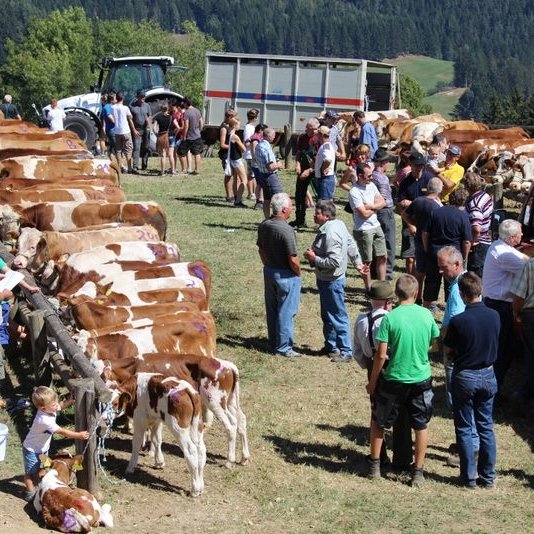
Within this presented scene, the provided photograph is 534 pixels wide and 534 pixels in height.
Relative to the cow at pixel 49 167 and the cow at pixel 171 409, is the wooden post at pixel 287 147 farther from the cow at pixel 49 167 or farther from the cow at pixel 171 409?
the cow at pixel 171 409

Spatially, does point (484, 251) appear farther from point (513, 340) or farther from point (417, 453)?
point (417, 453)

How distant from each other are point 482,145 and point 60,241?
11510 mm

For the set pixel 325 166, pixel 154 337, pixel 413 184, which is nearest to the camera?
pixel 154 337

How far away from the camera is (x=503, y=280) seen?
33.5 feet

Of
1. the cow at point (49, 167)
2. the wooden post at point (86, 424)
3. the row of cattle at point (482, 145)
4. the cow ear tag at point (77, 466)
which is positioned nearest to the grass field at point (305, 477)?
the wooden post at point (86, 424)

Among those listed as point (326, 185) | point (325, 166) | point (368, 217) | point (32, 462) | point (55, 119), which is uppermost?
point (325, 166)

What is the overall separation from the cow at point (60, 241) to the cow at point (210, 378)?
3639mm

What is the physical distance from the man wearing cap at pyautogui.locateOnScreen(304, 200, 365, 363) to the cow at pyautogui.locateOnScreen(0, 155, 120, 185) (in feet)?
21.3

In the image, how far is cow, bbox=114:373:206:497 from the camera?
8.20 m

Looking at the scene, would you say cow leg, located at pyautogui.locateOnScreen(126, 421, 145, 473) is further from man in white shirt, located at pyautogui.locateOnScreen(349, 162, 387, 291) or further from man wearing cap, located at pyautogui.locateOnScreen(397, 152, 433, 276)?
man wearing cap, located at pyautogui.locateOnScreen(397, 152, 433, 276)

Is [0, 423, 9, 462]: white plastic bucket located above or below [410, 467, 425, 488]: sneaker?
above

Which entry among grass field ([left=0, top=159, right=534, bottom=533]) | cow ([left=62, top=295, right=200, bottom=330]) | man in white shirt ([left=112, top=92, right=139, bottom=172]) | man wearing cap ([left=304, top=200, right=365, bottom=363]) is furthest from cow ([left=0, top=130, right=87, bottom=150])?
cow ([left=62, top=295, right=200, bottom=330])

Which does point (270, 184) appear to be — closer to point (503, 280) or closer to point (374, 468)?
point (503, 280)

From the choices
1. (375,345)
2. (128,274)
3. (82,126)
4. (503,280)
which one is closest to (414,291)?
(375,345)
